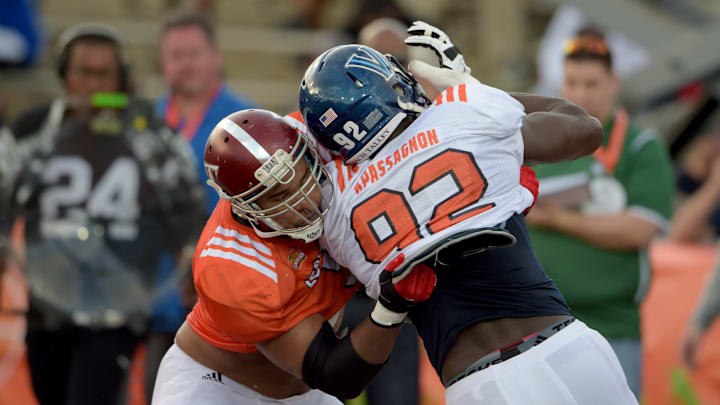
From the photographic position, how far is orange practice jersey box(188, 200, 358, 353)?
9.68ft

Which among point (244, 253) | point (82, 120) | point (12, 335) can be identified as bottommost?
point (12, 335)

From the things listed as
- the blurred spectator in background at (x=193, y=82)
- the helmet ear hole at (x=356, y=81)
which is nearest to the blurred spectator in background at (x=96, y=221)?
the blurred spectator in background at (x=193, y=82)

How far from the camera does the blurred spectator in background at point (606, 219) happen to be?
4684 mm

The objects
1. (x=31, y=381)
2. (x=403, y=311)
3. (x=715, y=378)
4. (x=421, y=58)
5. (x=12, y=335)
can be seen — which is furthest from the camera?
(x=715, y=378)

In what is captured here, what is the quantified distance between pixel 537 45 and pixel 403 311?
7.11 meters

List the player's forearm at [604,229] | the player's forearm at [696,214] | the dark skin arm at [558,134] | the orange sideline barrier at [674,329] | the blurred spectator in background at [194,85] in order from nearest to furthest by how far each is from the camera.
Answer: the dark skin arm at [558,134] → the player's forearm at [604,229] → the blurred spectator in background at [194,85] → the orange sideline barrier at [674,329] → the player's forearm at [696,214]

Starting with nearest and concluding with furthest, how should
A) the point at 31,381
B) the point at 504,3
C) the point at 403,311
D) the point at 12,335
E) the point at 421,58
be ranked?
the point at 403,311
the point at 421,58
the point at 31,381
the point at 12,335
the point at 504,3

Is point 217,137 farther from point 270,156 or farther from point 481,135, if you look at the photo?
point 481,135

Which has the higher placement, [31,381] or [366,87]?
[366,87]

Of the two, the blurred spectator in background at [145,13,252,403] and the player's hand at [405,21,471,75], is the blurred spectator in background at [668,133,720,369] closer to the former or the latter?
the blurred spectator in background at [145,13,252,403]

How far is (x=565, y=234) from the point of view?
474cm

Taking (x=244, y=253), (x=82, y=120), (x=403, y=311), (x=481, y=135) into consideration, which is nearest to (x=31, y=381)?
(x=82, y=120)

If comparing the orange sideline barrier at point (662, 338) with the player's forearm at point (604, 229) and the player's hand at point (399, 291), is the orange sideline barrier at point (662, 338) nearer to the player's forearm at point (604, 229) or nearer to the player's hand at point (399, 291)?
the player's forearm at point (604, 229)

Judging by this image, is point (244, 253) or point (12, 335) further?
point (12, 335)
